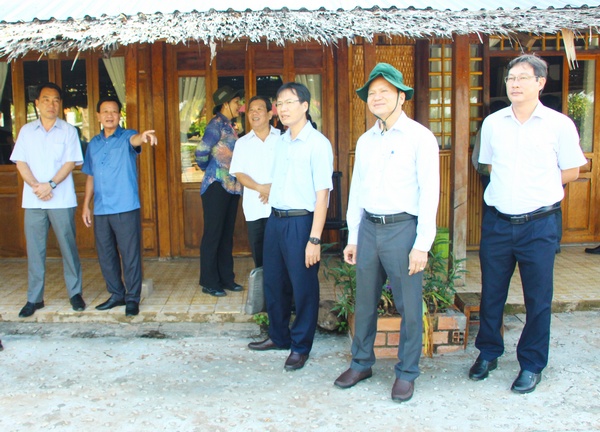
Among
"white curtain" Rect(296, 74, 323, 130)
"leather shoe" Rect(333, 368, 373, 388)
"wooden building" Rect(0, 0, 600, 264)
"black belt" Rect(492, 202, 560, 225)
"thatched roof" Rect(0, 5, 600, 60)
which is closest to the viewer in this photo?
"black belt" Rect(492, 202, 560, 225)

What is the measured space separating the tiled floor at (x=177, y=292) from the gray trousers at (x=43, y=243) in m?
0.21

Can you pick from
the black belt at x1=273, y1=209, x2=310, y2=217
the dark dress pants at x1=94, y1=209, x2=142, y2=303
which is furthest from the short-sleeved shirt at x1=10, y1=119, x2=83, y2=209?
the black belt at x1=273, y1=209, x2=310, y2=217

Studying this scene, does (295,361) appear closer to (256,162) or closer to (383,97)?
(256,162)

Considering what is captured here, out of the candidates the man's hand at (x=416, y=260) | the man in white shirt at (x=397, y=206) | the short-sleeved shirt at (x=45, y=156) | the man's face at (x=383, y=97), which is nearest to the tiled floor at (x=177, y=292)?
the short-sleeved shirt at (x=45, y=156)

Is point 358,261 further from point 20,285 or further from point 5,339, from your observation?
point 20,285

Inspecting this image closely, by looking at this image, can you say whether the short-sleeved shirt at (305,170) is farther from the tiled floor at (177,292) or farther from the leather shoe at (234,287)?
the leather shoe at (234,287)

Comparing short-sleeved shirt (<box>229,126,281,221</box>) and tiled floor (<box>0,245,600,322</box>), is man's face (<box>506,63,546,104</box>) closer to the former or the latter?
short-sleeved shirt (<box>229,126,281,221</box>)

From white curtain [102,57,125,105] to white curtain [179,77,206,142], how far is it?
0.65m

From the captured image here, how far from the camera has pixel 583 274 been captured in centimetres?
638

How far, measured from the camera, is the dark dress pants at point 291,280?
14.2 feet

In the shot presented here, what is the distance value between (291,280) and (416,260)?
1.04 metres

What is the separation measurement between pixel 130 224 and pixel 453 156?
2.85 meters

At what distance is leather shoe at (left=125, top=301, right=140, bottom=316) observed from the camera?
5340 mm

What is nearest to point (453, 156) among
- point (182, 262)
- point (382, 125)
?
point (382, 125)
